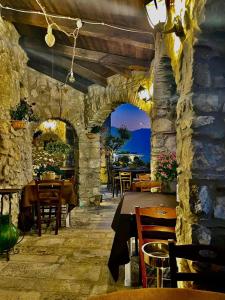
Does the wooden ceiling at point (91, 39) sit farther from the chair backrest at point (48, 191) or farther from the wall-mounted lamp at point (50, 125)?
the wall-mounted lamp at point (50, 125)

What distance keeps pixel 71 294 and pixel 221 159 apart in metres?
1.82

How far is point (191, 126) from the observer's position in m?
1.63

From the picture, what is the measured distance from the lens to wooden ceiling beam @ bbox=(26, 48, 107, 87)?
5.58m

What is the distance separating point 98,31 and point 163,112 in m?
1.59

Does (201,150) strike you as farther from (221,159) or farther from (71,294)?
(71,294)

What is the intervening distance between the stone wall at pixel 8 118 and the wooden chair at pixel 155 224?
2.58 m

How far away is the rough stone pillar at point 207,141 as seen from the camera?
5.16 feet

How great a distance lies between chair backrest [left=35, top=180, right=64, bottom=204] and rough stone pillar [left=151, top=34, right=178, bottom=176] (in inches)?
65.3

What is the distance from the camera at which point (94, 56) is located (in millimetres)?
5125

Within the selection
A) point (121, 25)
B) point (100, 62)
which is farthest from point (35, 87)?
point (121, 25)

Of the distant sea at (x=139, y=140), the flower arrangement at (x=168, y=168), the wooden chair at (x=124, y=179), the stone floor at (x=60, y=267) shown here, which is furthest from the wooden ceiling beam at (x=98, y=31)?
the distant sea at (x=139, y=140)

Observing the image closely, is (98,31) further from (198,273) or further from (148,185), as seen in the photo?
(198,273)

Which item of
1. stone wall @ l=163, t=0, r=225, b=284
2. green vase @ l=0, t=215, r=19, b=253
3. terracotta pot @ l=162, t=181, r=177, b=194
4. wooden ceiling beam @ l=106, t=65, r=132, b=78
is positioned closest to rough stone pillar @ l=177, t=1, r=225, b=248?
stone wall @ l=163, t=0, r=225, b=284

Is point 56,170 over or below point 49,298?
over
